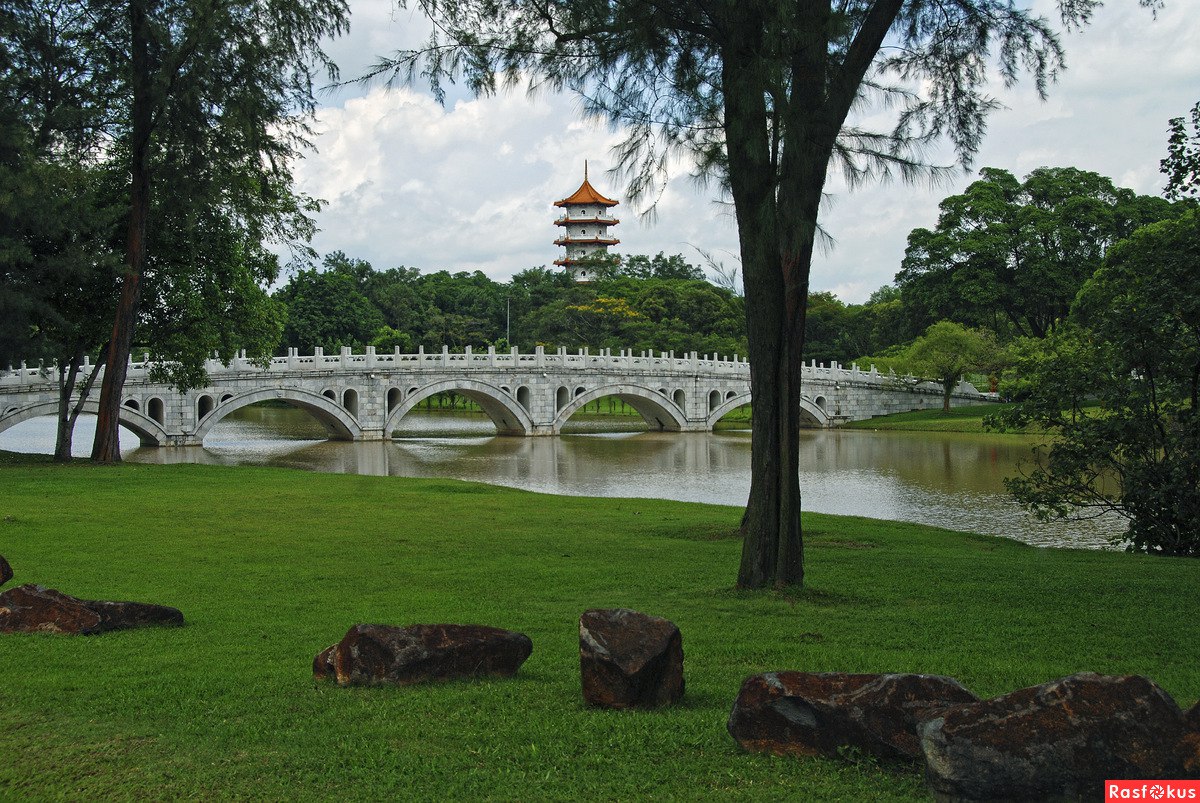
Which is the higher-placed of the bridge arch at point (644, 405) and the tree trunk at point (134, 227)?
the tree trunk at point (134, 227)

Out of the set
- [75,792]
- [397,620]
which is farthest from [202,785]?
[397,620]

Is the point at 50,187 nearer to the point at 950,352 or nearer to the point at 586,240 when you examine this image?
the point at 950,352

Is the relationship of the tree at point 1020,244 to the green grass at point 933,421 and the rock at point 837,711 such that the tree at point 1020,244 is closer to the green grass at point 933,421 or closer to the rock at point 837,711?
the green grass at point 933,421

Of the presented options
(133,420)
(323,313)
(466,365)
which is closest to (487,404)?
(466,365)

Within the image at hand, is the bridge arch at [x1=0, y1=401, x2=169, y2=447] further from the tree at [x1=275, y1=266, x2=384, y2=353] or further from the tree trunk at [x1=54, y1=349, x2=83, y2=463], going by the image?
the tree at [x1=275, y1=266, x2=384, y2=353]

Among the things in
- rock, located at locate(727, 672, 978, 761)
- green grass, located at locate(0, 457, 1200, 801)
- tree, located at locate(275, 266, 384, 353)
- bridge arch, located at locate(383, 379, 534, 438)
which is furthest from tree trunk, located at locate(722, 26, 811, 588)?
tree, located at locate(275, 266, 384, 353)

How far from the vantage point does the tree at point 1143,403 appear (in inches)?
458

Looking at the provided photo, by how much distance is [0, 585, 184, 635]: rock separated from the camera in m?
5.96

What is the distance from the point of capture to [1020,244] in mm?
48250

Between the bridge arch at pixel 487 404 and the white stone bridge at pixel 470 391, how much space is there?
0.05 meters

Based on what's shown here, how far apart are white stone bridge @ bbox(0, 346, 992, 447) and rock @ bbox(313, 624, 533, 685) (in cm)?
2755

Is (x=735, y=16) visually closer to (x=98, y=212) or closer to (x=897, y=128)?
(x=897, y=128)

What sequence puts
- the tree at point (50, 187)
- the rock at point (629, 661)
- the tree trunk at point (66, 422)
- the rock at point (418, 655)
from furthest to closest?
the tree trunk at point (66, 422) → the tree at point (50, 187) → the rock at point (418, 655) → the rock at point (629, 661)

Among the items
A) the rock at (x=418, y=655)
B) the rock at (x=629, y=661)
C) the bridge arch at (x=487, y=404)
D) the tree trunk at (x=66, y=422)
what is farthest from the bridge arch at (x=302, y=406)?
the rock at (x=629, y=661)
